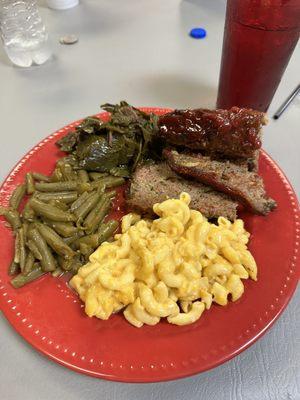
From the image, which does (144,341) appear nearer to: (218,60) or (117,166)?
(117,166)

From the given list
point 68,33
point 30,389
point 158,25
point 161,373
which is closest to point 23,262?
point 30,389

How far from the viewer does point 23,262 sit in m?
1.76

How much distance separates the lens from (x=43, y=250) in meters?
1.79

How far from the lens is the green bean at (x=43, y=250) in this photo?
176 centimetres

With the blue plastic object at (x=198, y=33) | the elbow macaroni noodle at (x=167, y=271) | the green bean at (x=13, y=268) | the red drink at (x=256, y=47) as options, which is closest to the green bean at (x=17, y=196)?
the green bean at (x=13, y=268)

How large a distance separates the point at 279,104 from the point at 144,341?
2404 mm

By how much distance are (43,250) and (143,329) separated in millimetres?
639

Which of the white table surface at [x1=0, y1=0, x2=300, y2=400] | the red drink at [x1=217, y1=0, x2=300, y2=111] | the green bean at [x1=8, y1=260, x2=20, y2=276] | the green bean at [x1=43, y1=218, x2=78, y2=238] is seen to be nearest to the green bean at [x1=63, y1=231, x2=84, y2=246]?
the green bean at [x1=43, y1=218, x2=78, y2=238]

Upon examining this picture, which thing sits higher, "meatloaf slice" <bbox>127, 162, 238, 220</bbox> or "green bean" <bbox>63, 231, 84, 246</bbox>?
"meatloaf slice" <bbox>127, 162, 238, 220</bbox>

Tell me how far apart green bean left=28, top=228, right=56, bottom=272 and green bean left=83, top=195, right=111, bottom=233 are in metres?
0.23

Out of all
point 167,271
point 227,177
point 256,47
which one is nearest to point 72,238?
point 167,271

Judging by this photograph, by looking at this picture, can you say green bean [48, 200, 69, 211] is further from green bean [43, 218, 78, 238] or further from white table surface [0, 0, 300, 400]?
white table surface [0, 0, 300, 400]

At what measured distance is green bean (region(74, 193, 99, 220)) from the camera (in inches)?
76.8

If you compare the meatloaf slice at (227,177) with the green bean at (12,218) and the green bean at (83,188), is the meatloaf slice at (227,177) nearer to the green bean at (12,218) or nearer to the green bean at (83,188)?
the green bean at (83,188)
